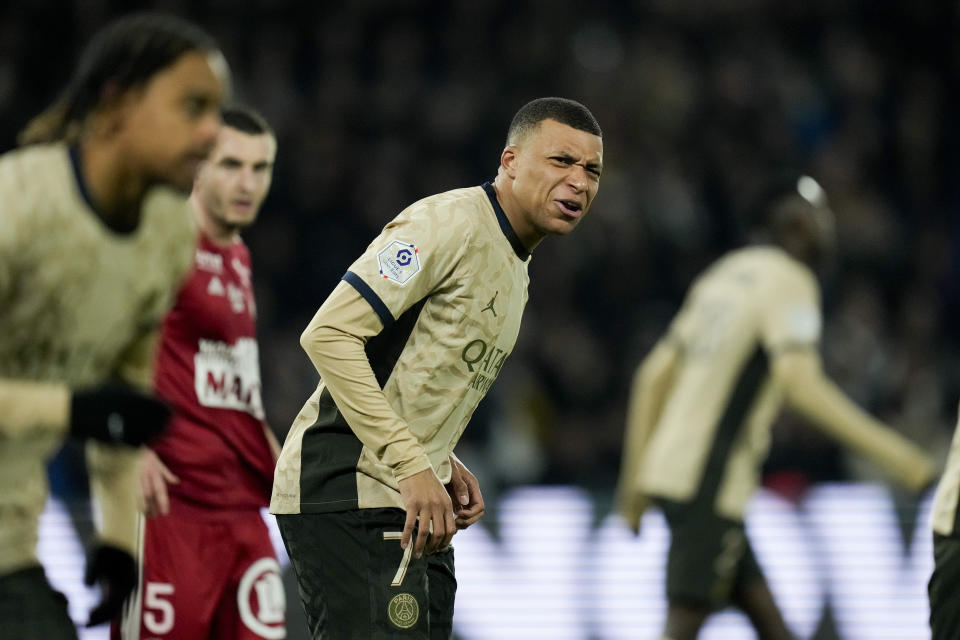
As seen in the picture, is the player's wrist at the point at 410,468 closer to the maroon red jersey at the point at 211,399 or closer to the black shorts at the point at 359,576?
the black shorts at the point at 359,576

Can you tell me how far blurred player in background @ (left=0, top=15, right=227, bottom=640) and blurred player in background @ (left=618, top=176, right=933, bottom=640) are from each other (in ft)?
12.0

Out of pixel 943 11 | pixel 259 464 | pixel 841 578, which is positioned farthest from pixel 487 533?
pixel 943 11

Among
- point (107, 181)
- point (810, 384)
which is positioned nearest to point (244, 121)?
point (107, 181)

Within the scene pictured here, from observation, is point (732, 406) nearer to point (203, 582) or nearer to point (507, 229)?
point (507, 229)

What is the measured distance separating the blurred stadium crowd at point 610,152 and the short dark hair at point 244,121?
17.5 feet

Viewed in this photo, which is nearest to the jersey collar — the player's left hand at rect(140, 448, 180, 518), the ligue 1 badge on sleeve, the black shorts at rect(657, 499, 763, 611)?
the ligue 1 badge on sleeve

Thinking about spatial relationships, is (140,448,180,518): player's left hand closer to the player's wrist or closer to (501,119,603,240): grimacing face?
the player's wrist

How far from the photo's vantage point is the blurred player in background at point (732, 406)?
6.21 meters

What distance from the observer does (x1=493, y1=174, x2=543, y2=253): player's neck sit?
165 inches

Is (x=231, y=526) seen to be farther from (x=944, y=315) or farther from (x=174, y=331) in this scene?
(x=944, y=315)

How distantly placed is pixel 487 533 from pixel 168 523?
12.9 ft

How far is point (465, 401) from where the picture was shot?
4086 millimetres

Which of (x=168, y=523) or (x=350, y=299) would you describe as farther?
(x=168, y=523)

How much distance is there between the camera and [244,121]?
17.9ft
